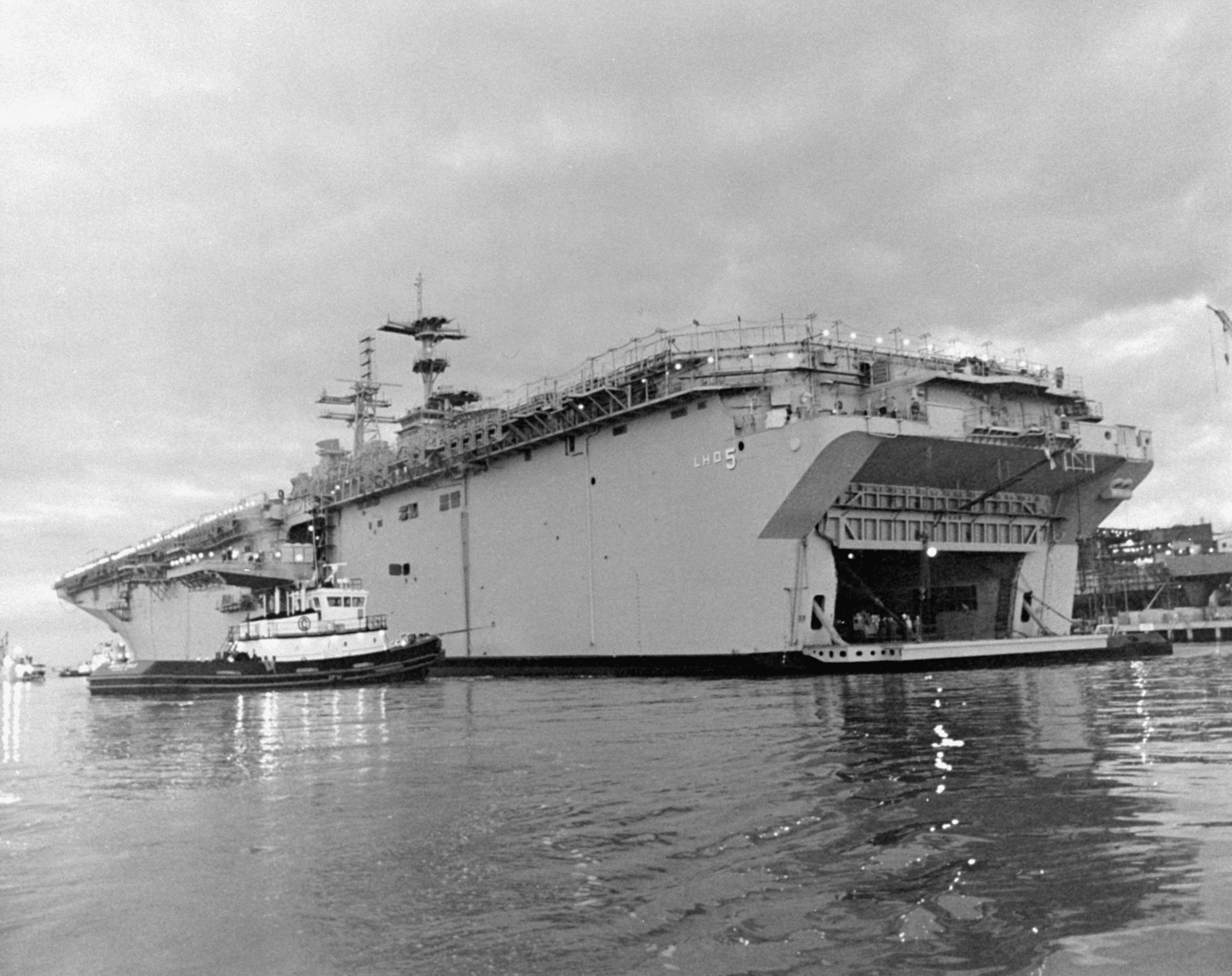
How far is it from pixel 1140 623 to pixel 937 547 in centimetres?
5600

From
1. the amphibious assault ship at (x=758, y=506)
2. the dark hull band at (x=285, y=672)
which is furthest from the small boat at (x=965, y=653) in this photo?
the dark hull band at (x=285, y=672)

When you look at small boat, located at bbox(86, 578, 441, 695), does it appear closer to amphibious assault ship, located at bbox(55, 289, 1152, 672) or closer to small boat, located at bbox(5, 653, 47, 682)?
amphibious assault ship, located at bbox(55, 289, 1152, 672)

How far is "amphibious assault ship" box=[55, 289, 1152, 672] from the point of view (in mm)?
30781

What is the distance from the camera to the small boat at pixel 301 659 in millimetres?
36188

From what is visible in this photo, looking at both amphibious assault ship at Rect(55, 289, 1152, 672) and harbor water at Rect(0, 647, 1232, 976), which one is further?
amphibious assault ship at Rect(55, 289, 1152, 672)

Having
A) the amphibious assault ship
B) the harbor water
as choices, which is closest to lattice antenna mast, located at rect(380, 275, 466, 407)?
the amphibious assault ship

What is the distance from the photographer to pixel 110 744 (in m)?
19.4

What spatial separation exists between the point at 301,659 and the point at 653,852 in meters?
31.7

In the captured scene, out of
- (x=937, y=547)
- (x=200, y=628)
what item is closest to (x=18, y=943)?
(x=937, y=547)

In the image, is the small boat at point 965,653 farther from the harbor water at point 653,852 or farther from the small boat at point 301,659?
the small boat at point 301,659

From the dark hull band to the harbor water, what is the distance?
19772 mm

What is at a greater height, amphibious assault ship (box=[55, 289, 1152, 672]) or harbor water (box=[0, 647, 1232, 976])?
amphibious assault ship (box=[55, 289, 1152, 672])

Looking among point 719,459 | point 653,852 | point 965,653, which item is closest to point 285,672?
point 719,459

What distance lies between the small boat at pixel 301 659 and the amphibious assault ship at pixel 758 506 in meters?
5.00
